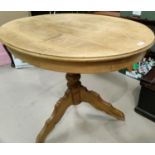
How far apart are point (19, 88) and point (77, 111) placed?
60 centimetres

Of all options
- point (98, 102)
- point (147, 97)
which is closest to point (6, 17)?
point (98, 102)

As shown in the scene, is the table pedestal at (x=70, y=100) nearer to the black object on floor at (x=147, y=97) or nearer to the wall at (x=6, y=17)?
the black object on floor at (x=147, y=97)

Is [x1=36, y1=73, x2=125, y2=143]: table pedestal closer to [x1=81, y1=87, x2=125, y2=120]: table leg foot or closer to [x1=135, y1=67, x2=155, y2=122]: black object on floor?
[x1=81, y1=87, x2=125, y2=120]: table leg foot

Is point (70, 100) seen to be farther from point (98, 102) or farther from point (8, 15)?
point (8, 15)

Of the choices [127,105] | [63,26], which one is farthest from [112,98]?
[63,26]

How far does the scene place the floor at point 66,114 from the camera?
1.23 meters

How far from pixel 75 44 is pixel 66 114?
2.48ft

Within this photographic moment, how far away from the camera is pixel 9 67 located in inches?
80.0

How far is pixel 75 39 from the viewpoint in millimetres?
843

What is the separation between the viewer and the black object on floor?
1.26 m

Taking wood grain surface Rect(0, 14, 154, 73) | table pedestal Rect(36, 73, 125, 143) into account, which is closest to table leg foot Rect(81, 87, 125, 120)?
table pedestal Rect(36, 73, 125, 143)

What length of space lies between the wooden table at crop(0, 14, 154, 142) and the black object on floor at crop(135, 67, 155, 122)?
0.39 metres

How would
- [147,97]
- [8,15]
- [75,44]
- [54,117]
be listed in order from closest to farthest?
[75,44], [54,117], [147,97], [8,15]

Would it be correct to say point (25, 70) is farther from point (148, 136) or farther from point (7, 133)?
point (148, 136)
